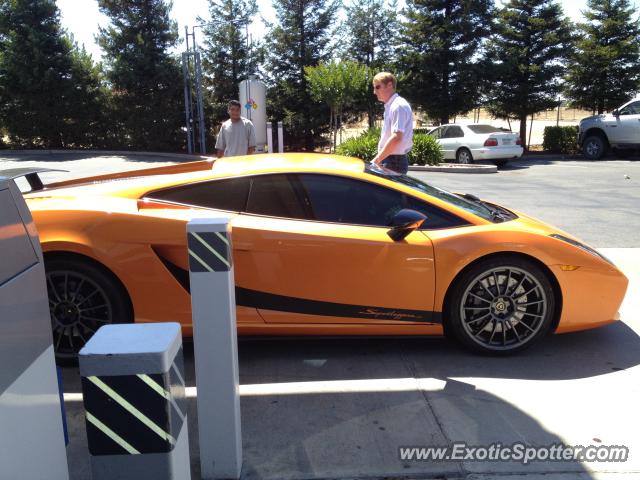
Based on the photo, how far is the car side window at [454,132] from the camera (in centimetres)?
1878

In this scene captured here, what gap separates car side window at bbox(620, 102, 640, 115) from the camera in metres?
19.4

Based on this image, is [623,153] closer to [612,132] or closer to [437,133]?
[612,132]

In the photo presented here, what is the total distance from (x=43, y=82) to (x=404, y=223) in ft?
81.6

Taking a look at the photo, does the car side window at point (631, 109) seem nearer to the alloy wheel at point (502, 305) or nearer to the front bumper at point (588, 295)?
the front bumper at point (588, 295)

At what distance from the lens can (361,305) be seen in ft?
12.7

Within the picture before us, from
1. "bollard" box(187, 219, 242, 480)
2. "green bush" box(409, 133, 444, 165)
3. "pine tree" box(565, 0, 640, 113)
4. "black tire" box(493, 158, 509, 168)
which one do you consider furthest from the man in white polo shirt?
"pine tree" box(565, 0, 640, 113)

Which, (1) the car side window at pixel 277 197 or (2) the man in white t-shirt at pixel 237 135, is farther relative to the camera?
(2) the man in white t-shirt at pixel 237 135

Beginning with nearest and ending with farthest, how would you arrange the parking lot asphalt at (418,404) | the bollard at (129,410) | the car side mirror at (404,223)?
the bollard at (129,410)
the parking lot asphalt at (418,404)
the car side mirror at (404,223)

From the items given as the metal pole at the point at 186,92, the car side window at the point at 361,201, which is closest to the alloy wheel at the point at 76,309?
the car side window at the point at 361,201

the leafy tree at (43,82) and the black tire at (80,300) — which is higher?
the leafy tree at (43,82)

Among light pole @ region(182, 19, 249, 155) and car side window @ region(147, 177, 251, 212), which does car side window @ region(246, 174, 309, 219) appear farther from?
light pole @ region(182, 19, 249, 155)

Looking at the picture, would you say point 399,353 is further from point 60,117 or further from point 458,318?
point 60,117

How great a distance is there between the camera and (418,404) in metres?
3.36

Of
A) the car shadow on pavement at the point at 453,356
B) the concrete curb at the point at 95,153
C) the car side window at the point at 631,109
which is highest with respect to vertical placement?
the car side window at the point at 631,109
